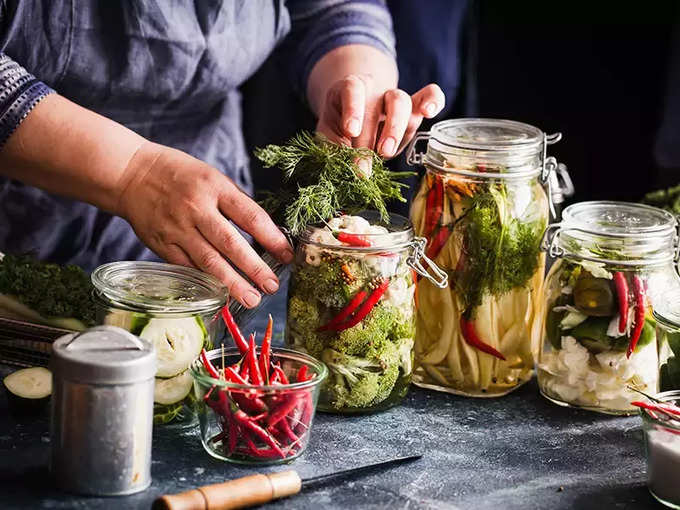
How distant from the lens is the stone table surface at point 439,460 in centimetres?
125

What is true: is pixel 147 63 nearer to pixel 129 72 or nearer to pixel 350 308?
pixel 129 72

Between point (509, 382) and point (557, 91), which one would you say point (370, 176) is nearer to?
point (509, 382)

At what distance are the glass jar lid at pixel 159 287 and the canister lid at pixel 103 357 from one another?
13 centimetres

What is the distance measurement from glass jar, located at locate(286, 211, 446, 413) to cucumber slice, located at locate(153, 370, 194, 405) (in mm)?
175

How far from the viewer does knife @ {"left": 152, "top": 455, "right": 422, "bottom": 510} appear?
3.80 ft

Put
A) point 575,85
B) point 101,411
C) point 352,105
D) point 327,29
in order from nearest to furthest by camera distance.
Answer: point 101,411 < point 352,105 < point 327,29 < point 575,85

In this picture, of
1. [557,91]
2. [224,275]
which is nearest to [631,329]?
[224,275]

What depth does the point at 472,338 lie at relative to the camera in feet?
5.16

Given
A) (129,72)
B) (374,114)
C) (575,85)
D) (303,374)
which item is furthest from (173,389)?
(575,85)

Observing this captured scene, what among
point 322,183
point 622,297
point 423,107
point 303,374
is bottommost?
point 303,374

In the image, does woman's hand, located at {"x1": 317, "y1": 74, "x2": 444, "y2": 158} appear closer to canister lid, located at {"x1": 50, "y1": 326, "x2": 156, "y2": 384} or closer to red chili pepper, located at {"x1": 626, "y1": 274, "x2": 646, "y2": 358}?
red chili pepper, located at {"x1": 626, "y1": 274, "x2": 646, "y2": 358}

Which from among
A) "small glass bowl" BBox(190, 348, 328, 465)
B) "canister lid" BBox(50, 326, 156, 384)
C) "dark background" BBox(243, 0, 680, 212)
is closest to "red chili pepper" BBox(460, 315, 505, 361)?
"small glass bowl" BBox(190, 348, 328, 465)

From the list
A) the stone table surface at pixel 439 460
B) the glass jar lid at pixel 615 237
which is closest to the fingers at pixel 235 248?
the stone table surface at pixel 439 460

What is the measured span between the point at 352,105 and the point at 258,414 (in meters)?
0.56
